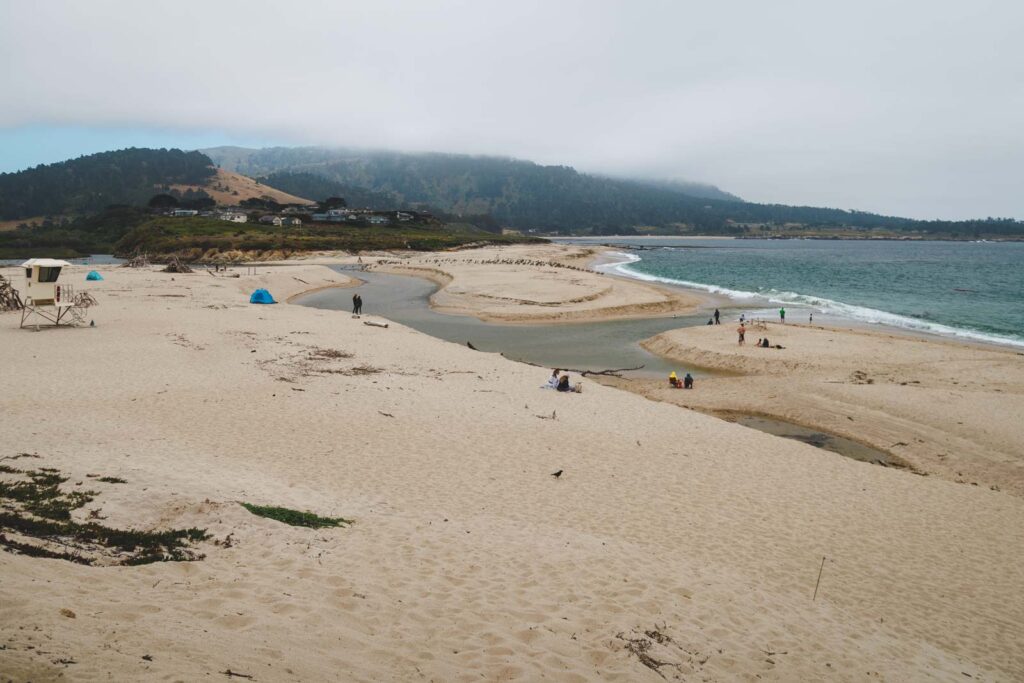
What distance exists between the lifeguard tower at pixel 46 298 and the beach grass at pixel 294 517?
2372 cm

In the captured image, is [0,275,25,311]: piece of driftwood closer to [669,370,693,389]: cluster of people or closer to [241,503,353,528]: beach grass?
[241,503,353,528]: beach grass

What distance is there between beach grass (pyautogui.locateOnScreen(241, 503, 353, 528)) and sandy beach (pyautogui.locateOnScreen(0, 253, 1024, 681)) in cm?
23

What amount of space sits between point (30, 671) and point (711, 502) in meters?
10.8

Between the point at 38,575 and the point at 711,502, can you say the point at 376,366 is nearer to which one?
the point at 711,502

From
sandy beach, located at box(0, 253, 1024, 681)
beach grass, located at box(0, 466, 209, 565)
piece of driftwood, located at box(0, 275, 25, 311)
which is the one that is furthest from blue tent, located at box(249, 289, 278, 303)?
beach grass, located at box(0, 466, 209, 565)

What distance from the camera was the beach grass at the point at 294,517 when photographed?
8.94 meters

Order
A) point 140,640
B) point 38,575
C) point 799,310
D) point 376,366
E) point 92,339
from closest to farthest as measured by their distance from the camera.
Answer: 1. point 140,640
2. point 38,575
3. point 376,366
4. point 92,339
5. point 799,310

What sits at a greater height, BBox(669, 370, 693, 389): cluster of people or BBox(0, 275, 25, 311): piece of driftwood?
BBox(0, 275, 25, 311): piece of driftwood

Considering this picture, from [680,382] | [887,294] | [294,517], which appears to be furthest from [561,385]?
[887,294]

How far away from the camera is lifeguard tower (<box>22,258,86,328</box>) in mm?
26109

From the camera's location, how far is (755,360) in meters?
27.2

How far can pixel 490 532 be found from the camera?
9.66 meters

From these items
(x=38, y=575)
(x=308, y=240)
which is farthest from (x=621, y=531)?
(x=308, y=240)

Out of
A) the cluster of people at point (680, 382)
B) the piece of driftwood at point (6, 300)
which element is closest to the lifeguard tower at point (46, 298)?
the piece of driftwood at point (6, 300)
